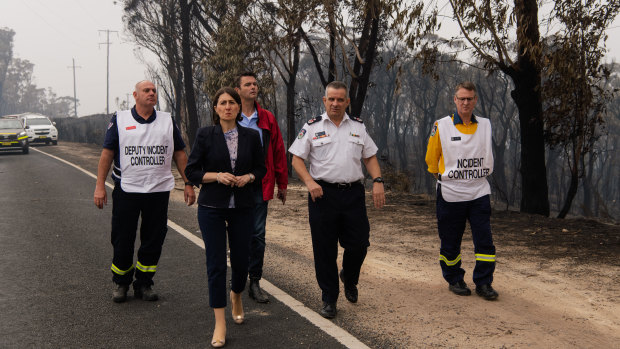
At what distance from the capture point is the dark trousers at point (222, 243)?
454 cm

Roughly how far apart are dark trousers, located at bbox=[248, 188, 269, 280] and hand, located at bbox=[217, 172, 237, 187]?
896mm

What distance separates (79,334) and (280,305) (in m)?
1.65

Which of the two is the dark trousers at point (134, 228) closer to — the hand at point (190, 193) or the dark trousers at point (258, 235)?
the hand at point (190, 193)

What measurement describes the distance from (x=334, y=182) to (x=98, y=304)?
91.8 inches

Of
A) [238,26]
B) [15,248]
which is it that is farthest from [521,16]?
[238,26]

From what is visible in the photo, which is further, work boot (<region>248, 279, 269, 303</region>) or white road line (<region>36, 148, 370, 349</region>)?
work boot (<region>248, 279, 269, 303</region>)

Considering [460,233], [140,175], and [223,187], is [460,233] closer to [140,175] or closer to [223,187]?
[223,187]

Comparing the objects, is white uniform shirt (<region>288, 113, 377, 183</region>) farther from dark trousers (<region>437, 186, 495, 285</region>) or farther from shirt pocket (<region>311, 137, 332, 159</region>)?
dark trousers (<region>437, 186, 495, 285</region>)

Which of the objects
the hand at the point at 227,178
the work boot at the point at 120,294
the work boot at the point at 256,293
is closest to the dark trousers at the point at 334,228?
the work boot at the point at 256,293

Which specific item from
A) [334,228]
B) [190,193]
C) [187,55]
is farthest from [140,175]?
[187,55]

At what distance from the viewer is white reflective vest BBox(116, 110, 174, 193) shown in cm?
539

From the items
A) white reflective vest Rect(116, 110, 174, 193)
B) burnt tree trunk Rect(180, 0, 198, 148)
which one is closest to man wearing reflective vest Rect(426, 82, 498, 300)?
white reflective vest Rect(116, 110, 174, 193)

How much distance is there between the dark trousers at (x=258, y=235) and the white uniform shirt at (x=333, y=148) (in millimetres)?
530

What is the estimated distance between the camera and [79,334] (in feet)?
15.7
